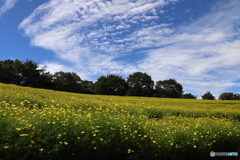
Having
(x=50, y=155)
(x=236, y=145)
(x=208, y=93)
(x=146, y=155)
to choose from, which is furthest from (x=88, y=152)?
(x=208, y=93)

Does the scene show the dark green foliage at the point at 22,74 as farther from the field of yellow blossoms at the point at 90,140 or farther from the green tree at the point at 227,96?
the green tree at the point at 227,96

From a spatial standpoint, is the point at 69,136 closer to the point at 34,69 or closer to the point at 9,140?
the point at 9,140

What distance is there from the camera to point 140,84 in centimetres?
6406

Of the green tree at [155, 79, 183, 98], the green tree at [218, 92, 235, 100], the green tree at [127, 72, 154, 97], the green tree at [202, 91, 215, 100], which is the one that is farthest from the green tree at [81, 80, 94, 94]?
the green tree at [218, 92, 235, 100]

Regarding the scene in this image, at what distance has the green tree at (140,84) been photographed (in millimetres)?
62834

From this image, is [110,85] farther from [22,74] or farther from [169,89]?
[22,74]

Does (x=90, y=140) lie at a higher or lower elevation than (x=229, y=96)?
lower

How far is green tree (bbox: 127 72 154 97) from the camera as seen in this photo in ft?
206

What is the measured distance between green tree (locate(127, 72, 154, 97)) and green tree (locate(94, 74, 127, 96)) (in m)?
2.34

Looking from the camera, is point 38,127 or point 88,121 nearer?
point 38,127

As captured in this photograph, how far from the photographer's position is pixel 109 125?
570cm

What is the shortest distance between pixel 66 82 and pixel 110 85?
530 inches

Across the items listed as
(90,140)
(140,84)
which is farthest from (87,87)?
(90,140)

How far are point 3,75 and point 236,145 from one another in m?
50.0
